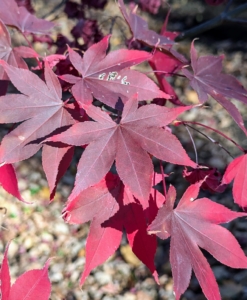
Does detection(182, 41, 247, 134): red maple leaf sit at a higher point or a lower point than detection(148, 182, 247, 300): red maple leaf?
higher

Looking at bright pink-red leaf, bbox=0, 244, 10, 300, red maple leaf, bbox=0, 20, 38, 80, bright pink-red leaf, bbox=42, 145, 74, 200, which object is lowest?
bright pink-red leaf, bbox=0, 244, 10, 300

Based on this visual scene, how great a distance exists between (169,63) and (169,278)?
118cm

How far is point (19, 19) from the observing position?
98 centimetres

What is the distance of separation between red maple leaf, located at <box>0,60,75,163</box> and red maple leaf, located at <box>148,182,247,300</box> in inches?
9.4

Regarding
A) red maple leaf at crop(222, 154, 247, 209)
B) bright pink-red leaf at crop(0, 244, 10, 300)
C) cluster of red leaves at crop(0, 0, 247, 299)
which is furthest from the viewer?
red maple leaf at crop(222, 154, 247, 209)

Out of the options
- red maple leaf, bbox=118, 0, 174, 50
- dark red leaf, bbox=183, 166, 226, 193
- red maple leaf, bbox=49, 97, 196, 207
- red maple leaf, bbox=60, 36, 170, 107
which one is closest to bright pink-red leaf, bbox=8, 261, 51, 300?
red maple leaf, bbox=49, 97, 196, 207

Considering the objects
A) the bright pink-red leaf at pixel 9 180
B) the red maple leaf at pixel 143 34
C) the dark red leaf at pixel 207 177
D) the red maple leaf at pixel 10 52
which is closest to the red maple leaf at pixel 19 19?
the red maple leaf at pixel 10 52

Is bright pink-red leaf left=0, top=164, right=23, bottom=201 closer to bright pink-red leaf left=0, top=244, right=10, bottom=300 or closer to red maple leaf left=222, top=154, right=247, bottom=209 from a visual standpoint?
bright pink-red leaf left=0, top=244, right=10, bottom=300

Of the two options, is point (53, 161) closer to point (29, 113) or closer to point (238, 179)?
point (29, 113)

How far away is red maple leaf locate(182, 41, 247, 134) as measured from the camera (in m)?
0.85

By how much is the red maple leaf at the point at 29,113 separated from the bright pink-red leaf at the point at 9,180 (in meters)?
0.07

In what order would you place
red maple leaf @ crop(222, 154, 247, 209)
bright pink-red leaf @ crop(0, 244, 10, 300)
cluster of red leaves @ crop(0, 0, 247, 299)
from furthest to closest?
red maple leaf @ crop(222, 154, 247, 209)
cluster of red leaves @ crop(0, 0, 247, 299)
bright pink-red leaf @ crop(0, 244, 10, 300)

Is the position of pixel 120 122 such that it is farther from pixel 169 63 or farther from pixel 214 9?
pixel 214 9

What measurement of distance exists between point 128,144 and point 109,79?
0.16 meters
